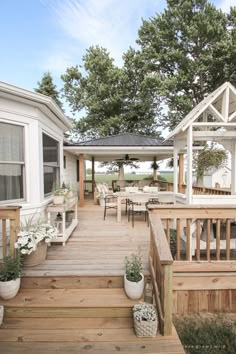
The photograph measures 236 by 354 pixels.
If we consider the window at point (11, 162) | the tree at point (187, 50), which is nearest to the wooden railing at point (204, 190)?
the window at point (11, 162)

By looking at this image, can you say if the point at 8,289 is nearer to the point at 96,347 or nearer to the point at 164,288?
the point at 96,347

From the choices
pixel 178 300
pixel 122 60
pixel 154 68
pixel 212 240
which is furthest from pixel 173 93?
pixel 178 300

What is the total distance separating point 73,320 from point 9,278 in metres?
0.96

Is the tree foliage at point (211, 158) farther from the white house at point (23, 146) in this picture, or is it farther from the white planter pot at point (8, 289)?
the white planter pot at point (8, 289)

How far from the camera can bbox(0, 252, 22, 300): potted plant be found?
2.97 metres

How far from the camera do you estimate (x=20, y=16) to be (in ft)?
31.0

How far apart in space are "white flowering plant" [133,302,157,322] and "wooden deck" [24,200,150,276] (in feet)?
2.26

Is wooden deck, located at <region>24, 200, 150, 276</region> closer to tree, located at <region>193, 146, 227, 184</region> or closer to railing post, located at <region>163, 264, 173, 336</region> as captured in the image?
railing post, located at <region>163, 264, 173, 336</region>

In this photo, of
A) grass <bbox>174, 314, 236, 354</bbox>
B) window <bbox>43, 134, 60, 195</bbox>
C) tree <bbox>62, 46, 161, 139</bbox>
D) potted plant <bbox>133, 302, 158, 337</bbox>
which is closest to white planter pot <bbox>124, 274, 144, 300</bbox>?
potted plant <bbox>133, 302, 158, 337</bbox>

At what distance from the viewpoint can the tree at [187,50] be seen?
15.1 meters

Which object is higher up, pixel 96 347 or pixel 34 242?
pixel 34 242

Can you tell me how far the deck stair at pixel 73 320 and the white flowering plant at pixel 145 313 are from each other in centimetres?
21

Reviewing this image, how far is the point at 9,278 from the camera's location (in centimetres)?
304

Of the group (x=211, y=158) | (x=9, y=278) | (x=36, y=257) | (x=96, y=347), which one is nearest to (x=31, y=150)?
(x=36, y=257)
